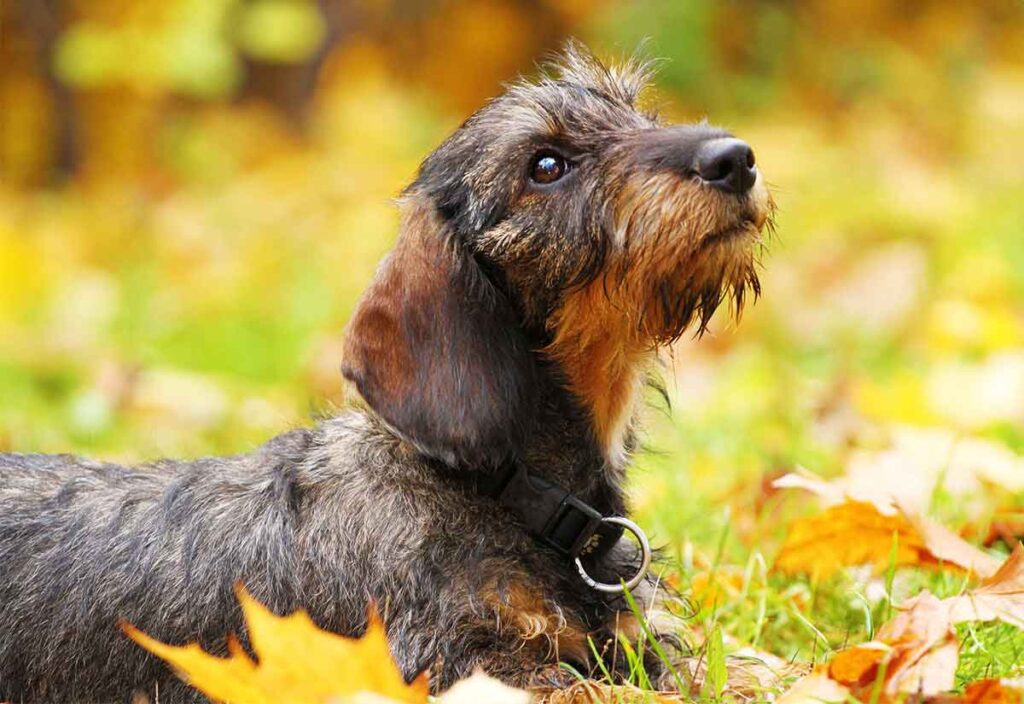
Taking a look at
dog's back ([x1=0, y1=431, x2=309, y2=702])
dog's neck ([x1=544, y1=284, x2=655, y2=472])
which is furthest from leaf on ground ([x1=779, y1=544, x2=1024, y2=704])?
dog's back ([x1=0, y1=431, x2=309, y2=702])

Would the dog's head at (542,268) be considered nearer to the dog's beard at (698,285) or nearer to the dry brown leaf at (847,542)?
the dog's beard at (698,285)

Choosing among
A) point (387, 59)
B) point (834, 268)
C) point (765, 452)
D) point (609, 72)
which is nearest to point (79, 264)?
point (387, 59)

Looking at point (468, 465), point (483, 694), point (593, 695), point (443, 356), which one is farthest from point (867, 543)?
point (483, 694)

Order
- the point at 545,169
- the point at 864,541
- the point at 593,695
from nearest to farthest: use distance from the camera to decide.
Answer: the point at 593,695
the point at 545,169
the point at 864,541

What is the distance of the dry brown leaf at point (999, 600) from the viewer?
264 cm

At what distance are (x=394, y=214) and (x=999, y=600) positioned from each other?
6.91 feet

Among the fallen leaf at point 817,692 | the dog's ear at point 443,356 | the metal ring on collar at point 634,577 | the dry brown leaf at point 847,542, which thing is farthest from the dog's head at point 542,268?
the fallen leaf at point 817,692

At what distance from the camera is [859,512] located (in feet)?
11.0

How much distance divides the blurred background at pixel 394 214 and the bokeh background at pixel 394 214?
1.0 inches

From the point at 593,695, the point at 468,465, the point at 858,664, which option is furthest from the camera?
the point at 468,465

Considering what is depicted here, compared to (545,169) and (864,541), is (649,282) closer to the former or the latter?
(545,169)

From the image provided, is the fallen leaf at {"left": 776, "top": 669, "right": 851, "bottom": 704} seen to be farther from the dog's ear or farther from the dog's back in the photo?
the dog's back

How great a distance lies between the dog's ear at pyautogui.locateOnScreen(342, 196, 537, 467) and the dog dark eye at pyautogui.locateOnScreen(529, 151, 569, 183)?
0.82 ft

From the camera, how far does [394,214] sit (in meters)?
4.06
